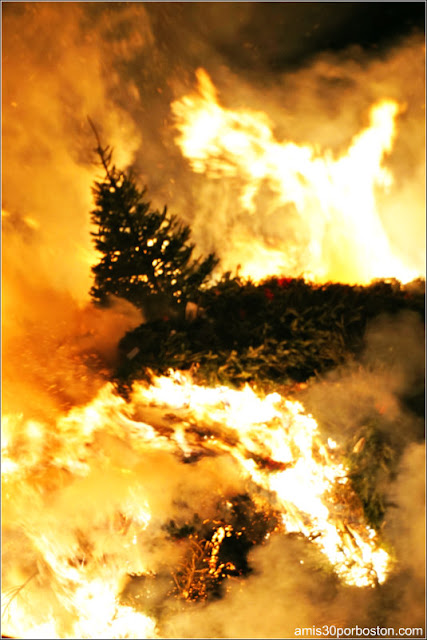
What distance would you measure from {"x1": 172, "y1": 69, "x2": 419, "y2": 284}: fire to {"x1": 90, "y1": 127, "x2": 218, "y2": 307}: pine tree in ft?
0.58

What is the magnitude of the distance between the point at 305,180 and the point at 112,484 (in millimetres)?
972

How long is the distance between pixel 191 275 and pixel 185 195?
0.21 m

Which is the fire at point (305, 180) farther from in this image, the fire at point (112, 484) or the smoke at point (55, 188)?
the fire at point (112, 484)

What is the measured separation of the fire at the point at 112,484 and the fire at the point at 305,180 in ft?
1.30

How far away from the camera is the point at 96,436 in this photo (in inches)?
43.8

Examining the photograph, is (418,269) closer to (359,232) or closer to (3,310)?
(359,232)

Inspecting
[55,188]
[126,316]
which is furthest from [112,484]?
[55,188]

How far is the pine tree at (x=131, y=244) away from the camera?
3.51ft

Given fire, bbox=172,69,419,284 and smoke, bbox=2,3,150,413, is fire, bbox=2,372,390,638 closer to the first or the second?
smoke, bbox=2,3,150,413

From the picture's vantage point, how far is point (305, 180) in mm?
1237

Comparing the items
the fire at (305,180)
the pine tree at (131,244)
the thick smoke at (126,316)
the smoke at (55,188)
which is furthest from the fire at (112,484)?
the fire at (305,180)

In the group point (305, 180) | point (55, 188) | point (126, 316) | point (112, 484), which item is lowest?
point (112, 484)

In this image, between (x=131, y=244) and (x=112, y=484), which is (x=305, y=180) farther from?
(x=112, y=484)

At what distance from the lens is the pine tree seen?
107 centimetres
